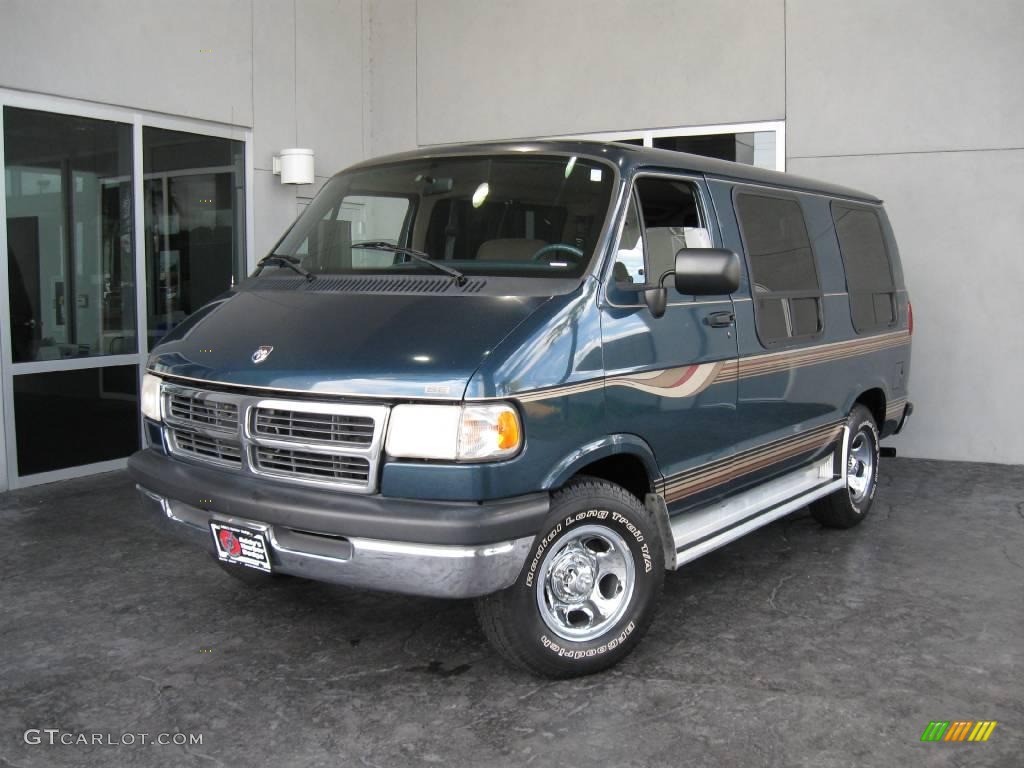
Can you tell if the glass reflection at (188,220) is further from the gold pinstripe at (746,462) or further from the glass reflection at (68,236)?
the gold pinstripe at (746,462)

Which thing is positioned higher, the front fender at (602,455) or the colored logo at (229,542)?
the front fender at (602,455)

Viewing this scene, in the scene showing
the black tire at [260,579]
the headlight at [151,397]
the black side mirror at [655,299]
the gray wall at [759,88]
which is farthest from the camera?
the gray wall at [759,88]

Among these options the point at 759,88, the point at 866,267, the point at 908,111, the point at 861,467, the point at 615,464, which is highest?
the point at 759,88

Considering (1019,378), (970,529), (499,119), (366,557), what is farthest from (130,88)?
(1019,378)

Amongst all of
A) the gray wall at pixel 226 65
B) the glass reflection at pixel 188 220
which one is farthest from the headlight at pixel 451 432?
the glass reflection at pixel 188 220

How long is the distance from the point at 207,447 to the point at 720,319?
2368mm

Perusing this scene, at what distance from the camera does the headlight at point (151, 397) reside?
168 inches

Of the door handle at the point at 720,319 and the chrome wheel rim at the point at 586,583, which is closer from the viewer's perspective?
the chrome wheel rim at the point at 586,583

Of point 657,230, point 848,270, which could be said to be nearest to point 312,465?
point 657,230

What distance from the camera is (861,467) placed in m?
6.46

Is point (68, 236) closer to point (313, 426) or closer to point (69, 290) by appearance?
point (69, 290)

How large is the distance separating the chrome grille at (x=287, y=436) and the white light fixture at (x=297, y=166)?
214 inches

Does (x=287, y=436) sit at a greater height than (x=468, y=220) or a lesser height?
lesser

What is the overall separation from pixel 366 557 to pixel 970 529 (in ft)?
14.9
